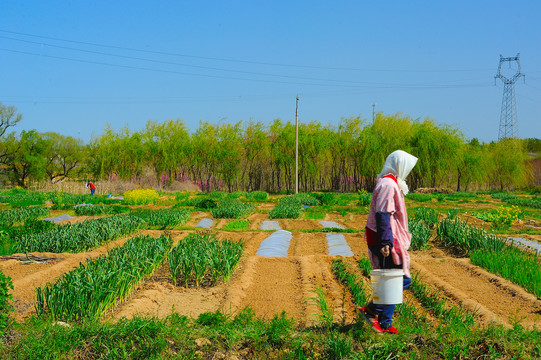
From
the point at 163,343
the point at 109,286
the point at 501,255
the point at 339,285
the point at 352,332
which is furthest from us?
the point at 501,255

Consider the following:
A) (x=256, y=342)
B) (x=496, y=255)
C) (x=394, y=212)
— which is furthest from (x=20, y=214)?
(x=394, y=212)

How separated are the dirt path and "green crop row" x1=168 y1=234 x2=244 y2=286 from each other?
270 centimetres

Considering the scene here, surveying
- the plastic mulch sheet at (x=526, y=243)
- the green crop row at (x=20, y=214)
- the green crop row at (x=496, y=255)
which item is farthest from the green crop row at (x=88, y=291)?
the green crop row at (x=20, y=214)

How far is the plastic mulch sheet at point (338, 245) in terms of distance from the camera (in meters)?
8.86

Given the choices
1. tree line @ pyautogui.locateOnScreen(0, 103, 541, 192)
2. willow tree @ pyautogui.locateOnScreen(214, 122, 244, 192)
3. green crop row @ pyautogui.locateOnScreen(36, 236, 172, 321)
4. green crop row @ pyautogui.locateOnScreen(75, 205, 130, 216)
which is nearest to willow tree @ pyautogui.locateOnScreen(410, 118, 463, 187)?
tree line @ pyautogui.locateOnScreen(0, 103, 541, 192)

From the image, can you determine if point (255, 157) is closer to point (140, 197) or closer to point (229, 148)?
point (229, 148)

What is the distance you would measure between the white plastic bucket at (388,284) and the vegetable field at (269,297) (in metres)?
0.29

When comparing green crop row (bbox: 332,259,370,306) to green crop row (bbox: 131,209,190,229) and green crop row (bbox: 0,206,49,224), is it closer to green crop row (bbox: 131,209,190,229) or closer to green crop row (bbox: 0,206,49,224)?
green crop row (bbox: 131,209,190,229)

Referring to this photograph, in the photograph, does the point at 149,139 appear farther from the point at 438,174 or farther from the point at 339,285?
the point at 339,285

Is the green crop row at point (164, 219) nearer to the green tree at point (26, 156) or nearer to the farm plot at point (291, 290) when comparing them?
the farm plot at point (291, 290)

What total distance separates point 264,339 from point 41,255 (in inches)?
198

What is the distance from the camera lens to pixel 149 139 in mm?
35531

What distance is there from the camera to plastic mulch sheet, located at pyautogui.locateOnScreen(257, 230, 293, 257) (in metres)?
8.62

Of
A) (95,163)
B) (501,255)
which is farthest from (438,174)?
(501,255)
